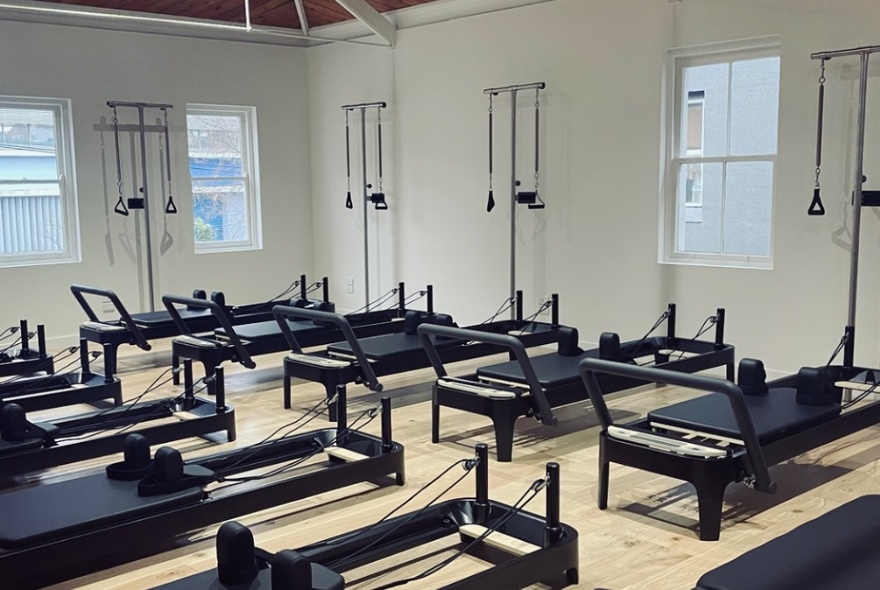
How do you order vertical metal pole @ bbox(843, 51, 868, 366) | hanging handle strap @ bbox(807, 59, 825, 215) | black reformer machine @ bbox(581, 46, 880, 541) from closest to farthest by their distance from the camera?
1. black reformer machine @ bbox(581, 46, 880, 541)
2. vertical metal pole @ bbox(843, 51, 868, 366)
3. hanging handle strap @ bbox(807, 59, 825, 215)

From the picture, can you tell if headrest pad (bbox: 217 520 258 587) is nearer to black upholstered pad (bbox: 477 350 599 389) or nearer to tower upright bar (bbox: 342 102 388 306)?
black upholstered pad (bbox: 477 350 599 389)

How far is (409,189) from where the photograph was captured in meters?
7.73

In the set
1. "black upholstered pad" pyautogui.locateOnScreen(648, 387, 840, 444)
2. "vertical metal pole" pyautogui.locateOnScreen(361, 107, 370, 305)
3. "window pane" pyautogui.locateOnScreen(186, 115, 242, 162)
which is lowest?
"black upholstered pad" pyautogui.locateOnScreen(648, 387, 840, 444)

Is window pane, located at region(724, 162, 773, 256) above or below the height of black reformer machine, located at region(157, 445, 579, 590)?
above

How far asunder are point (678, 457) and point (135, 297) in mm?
5635

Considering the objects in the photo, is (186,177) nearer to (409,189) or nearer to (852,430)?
(409,189)

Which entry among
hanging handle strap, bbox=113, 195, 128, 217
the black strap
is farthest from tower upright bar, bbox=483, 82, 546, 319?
hanging handle strap, bbox=113, 195, 128, 217

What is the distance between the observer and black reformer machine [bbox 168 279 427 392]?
17.0 ft

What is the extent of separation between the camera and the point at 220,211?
8.20 m

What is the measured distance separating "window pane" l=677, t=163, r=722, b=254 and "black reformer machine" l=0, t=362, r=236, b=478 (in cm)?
324

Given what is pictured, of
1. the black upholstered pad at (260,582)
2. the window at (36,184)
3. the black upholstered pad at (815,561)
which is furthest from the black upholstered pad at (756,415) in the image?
the window at (36,184)

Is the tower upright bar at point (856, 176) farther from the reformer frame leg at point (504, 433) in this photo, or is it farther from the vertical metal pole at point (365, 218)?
the vertical metal pole at point (365, 218)

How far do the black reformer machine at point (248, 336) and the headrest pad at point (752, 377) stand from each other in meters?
2.51

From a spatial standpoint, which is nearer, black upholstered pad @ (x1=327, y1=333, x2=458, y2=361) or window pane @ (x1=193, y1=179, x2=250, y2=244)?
black upholstered pad @ (x1=327, y1=333, x2=458, y2=361)
